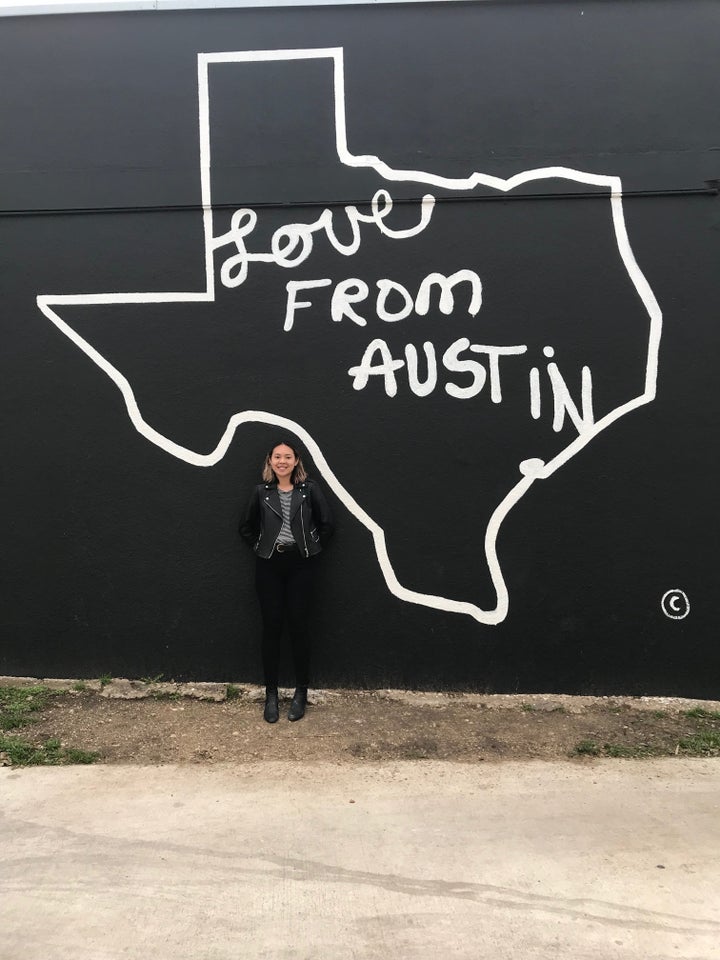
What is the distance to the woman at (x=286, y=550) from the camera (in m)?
4.59

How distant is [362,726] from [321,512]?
1.35 metres

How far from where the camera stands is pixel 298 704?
15.3 ft

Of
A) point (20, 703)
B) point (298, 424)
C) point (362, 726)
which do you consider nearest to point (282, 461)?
→ point (298, 424)

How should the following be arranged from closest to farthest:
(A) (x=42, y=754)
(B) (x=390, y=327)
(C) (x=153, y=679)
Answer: (A) (x=42, y=754) < (B) (x=390, y=327) < (C) (x=153, y=679)

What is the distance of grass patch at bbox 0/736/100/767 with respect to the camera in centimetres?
413

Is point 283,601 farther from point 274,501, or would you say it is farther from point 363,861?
point 363,861

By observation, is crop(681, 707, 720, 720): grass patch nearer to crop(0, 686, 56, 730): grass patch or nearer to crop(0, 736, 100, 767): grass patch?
crop(0, 736, 100, 767): grass patch

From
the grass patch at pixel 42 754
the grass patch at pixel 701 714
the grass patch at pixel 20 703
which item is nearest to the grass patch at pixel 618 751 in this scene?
the grass patch at pixel 701 714

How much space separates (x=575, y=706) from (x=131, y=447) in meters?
3.38

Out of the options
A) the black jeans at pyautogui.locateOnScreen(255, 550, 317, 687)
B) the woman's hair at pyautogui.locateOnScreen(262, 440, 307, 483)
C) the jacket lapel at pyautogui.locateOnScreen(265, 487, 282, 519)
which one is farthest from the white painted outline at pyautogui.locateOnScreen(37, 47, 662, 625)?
the black jeans at pyautogui.locateOnScreen(255, 550, 317, 687)

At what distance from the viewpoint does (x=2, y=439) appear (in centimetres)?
498

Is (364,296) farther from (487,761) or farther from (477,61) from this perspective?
(487,761)

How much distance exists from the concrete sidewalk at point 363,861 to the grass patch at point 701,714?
1.89 feet

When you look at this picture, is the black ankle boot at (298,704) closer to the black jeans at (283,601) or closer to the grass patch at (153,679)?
the black jeans at (283,601)
